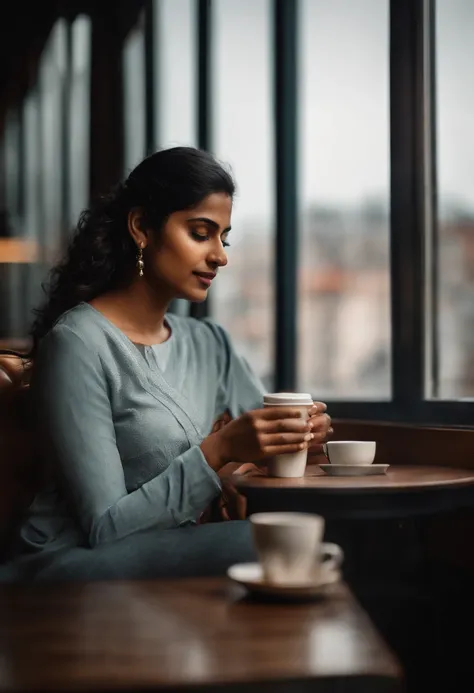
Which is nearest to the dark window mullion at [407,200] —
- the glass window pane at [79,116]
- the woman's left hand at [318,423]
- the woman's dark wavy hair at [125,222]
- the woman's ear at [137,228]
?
the woman's left hand at [318,423]

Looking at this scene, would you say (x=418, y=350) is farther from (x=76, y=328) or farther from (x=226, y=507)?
(x=76, y=328)

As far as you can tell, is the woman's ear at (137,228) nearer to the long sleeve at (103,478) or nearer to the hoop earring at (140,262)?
the hoop earring at (140,262)

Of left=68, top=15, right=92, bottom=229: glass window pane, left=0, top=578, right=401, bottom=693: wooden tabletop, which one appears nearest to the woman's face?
left=0, top=578, right=401, bottom=693: wooden tabletop

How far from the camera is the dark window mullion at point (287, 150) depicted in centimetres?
321

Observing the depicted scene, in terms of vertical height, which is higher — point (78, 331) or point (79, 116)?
point (79, 116)

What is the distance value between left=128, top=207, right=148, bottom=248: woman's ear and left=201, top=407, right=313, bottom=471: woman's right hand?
599 mm

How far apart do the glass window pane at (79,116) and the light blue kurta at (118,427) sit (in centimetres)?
263

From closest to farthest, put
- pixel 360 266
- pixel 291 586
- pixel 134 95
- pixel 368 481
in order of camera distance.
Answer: pixel 291 586 → pixel 368 481 → pixel 360 266 → pixel 134 95

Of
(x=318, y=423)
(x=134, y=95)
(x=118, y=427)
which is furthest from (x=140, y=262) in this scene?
(x=134, y=95)

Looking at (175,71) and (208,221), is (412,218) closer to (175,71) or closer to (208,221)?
(208,221)

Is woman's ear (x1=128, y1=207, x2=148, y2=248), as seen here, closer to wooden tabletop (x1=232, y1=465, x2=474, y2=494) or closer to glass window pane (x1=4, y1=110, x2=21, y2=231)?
wooden tabletop (x1=232, y1=465, x2=474, y2=494)

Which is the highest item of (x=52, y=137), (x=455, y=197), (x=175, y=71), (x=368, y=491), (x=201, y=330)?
(x=52, y=137)

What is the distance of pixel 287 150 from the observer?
3.21 m

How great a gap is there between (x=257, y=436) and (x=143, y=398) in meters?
0.37
